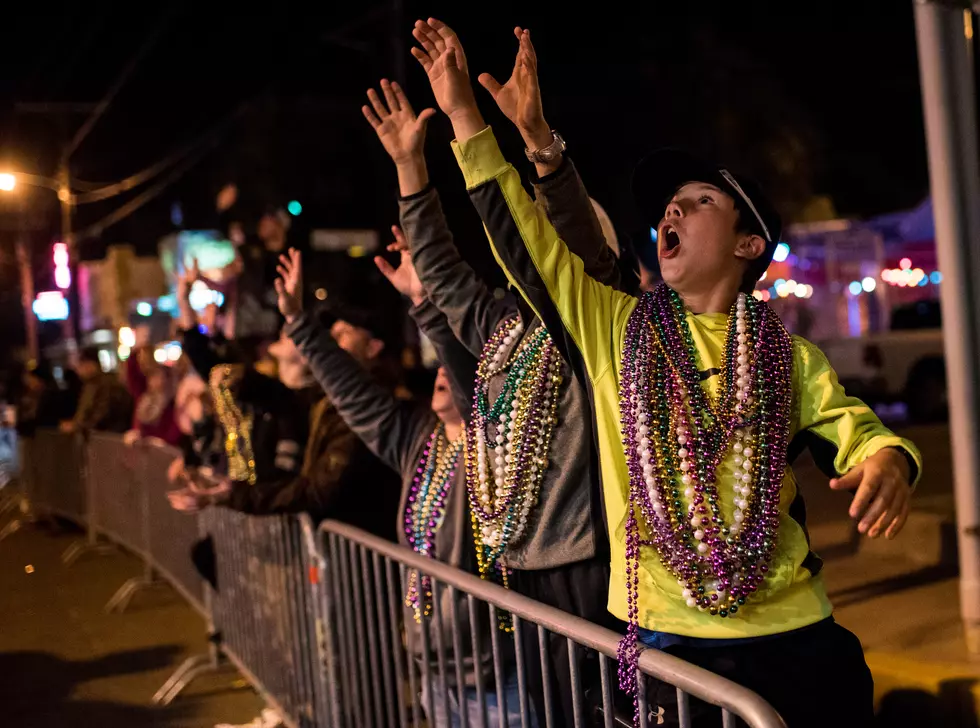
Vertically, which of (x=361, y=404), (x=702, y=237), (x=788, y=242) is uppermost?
(x=788, y=242)

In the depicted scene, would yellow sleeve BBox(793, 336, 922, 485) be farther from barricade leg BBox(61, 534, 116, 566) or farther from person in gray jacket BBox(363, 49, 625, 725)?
barricade leg BBox(61, 534, 116, 566)

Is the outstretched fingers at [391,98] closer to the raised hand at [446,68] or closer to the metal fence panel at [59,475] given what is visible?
the raised hand at [446,68]

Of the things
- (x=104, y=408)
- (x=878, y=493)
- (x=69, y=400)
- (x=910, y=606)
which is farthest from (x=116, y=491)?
(x=878, y=493)

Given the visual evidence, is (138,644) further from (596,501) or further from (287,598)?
(596,501)

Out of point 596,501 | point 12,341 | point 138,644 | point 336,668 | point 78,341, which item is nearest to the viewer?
point 596,501

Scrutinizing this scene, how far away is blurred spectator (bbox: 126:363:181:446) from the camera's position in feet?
29.7

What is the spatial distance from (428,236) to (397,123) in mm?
355

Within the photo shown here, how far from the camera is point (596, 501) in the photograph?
2721 millimetres

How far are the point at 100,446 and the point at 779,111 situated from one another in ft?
63.5

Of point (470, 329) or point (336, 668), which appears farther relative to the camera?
point (336, 668)

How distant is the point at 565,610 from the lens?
9.04 feet

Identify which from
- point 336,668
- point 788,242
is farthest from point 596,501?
point 788,242

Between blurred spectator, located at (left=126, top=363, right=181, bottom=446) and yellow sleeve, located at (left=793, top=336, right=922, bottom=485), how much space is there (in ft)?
23.5

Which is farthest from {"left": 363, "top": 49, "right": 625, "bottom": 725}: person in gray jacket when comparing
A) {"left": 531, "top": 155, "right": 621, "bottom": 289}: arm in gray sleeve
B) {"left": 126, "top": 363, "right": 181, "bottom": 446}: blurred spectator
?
{"left": 126, "top": 363, "right": 181, "bottom": 446}: blurred spectator
